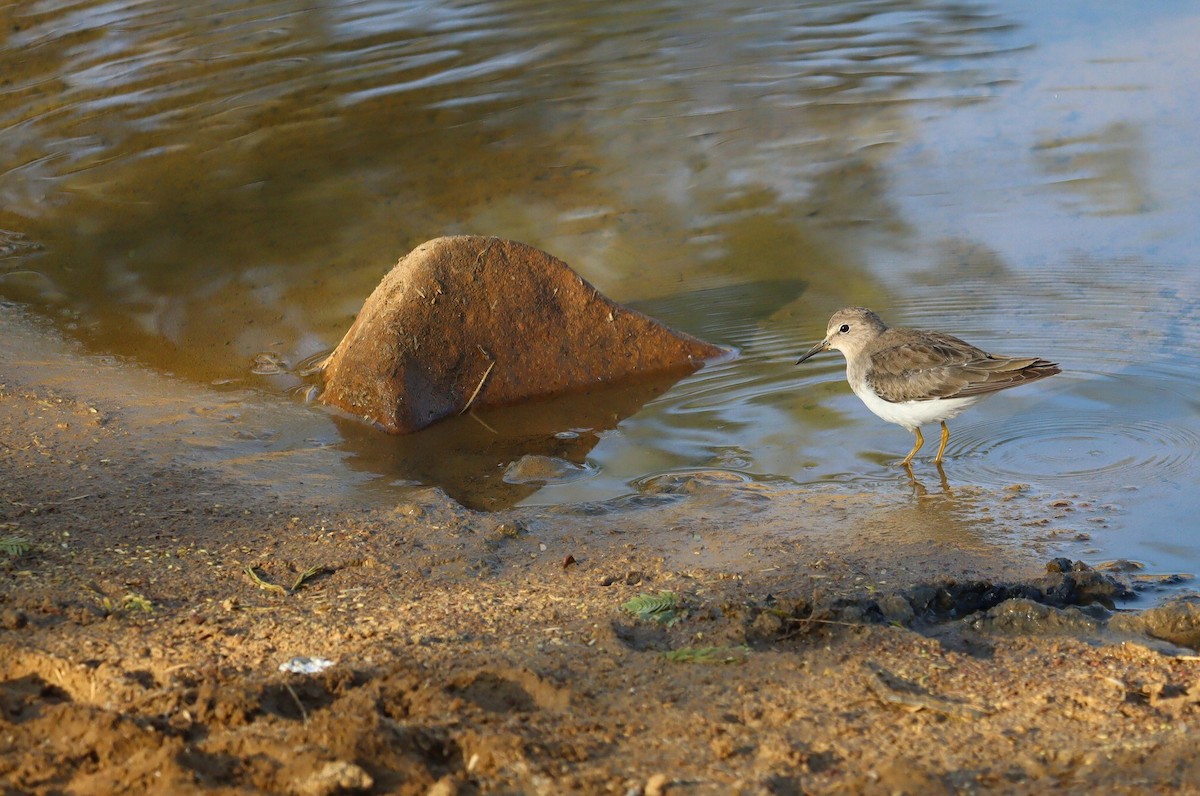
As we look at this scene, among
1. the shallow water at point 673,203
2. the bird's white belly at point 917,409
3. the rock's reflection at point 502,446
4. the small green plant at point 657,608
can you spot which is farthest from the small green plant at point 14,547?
the bird's white belly at point 917,409

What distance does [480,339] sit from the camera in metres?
7.43

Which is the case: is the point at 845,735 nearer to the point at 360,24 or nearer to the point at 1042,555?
the point at 1042,555

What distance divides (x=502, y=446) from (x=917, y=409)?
2.15 m

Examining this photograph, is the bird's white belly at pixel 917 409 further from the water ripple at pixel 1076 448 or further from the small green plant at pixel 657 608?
the small green plant at pixel 657 608

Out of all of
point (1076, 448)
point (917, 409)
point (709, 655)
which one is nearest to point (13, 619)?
point (709, 655)

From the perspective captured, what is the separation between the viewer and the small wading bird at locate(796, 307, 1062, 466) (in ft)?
21.5

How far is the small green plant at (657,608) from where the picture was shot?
432cm

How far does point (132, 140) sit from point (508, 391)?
223 inches

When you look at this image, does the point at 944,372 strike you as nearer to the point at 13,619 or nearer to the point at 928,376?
the point at 928,376

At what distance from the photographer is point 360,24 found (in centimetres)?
1369

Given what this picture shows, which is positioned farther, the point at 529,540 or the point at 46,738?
the point at 529,540

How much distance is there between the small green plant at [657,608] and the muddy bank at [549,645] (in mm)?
13

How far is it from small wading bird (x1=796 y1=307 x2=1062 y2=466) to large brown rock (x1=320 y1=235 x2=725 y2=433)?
52.4 inches

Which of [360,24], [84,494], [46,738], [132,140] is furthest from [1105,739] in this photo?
[360,24]
